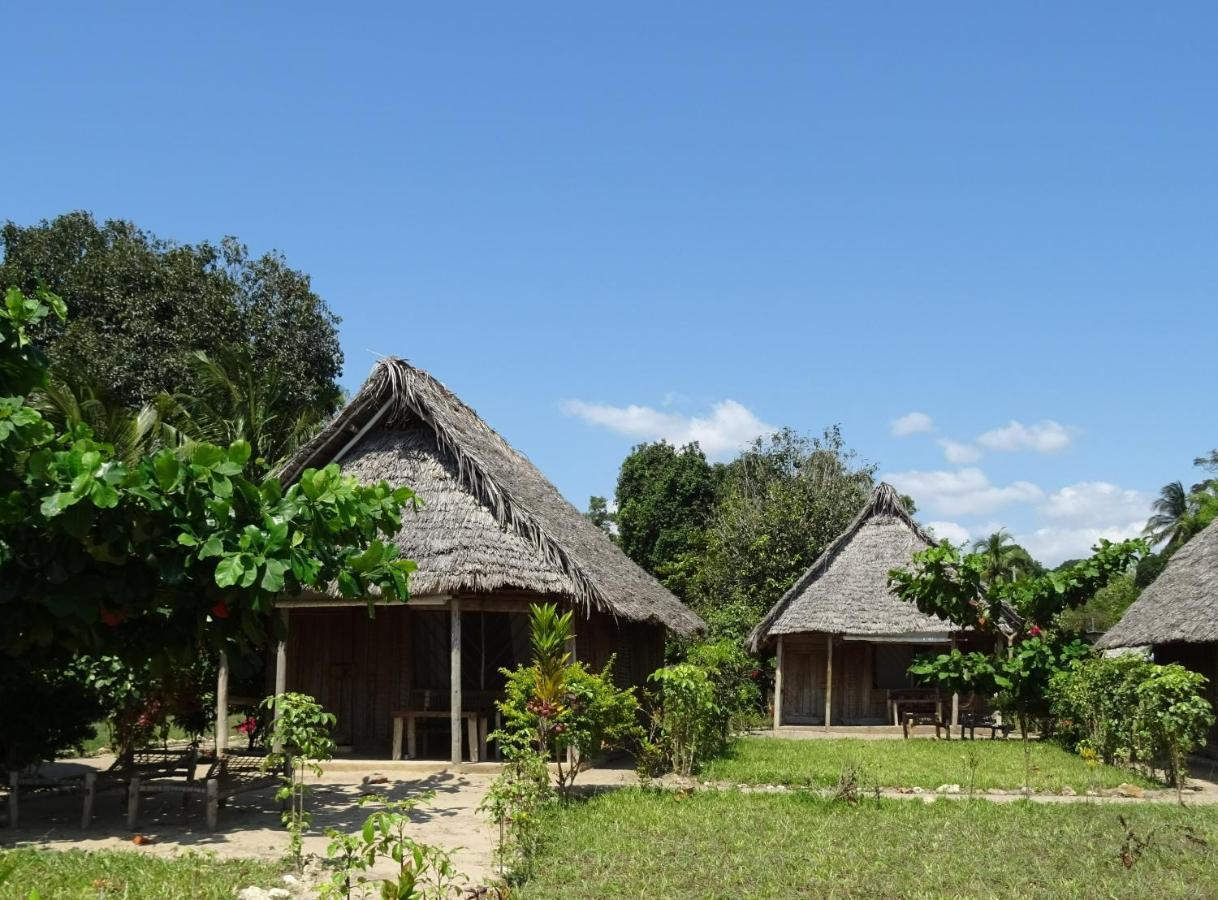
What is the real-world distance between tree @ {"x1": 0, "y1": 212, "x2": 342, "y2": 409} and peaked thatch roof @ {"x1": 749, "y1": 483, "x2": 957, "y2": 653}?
38.7 ft

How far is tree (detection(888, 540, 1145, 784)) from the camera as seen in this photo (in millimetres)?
14719

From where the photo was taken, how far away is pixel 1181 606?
49.5 ft

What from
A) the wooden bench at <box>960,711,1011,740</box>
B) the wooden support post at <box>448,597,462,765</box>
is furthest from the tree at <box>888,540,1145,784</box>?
the wooden support post at <box>448,597,462,765</box>

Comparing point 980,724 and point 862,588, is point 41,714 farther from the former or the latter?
point 862,588

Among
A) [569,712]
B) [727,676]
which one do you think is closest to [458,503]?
[569,712]

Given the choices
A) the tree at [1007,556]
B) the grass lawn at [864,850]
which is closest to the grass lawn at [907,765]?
the grass lawn at [864,850]

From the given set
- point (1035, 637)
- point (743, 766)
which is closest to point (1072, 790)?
point (743, 766)

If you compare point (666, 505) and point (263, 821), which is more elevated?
point (666, 505)

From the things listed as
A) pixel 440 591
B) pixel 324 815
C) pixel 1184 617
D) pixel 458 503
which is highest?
pixel 458 503

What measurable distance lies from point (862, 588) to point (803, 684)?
243cm

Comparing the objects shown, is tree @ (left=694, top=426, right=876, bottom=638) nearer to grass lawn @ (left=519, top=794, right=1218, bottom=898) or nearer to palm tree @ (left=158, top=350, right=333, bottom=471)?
palm tree @ (left=158, top=350, right=333, bottom=471)

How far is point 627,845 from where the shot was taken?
7418mm

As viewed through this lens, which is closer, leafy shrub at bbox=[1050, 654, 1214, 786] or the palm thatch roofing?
leafy shrub at bbox=[1050, 654, 1214, 786]

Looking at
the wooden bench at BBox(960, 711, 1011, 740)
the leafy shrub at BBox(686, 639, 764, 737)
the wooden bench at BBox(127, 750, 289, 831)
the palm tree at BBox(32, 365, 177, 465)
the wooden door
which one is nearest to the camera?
the wooden bench at BBox(127, 750, 289, 831)
